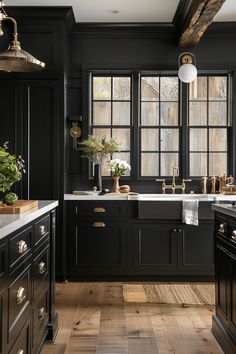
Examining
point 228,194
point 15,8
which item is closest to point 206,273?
point 228,194

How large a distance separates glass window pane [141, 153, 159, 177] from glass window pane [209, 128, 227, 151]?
0.73 meters

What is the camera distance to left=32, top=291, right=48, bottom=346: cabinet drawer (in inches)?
106

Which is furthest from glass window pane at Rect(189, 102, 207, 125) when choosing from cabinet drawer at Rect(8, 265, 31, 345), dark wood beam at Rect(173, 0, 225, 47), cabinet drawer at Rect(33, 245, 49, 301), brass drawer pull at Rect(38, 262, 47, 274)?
cabinet drawer at Rect(8, 265, 31, 345)

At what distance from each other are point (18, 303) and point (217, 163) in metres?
4.12

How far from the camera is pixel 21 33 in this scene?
512cm

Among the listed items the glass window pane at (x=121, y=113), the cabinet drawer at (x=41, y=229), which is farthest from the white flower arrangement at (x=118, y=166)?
the cabinet drawer at (x=41, y=229)

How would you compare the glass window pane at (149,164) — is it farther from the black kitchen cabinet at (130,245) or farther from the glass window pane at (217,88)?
the glass window pane at (217,88)

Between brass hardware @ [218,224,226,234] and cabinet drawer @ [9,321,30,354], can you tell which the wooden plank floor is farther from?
brass hardware @ [218,224,226,234]

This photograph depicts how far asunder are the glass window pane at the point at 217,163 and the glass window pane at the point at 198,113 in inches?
A: 17.7

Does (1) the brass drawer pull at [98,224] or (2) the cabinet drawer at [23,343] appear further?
(1) the brass drawer pull at [98,224]

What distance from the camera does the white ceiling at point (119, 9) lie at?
489cm

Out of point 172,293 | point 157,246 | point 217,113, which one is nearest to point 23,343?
point 172,293

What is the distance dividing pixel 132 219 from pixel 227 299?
224 centimetres

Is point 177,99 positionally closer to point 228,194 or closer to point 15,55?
point 228,194
